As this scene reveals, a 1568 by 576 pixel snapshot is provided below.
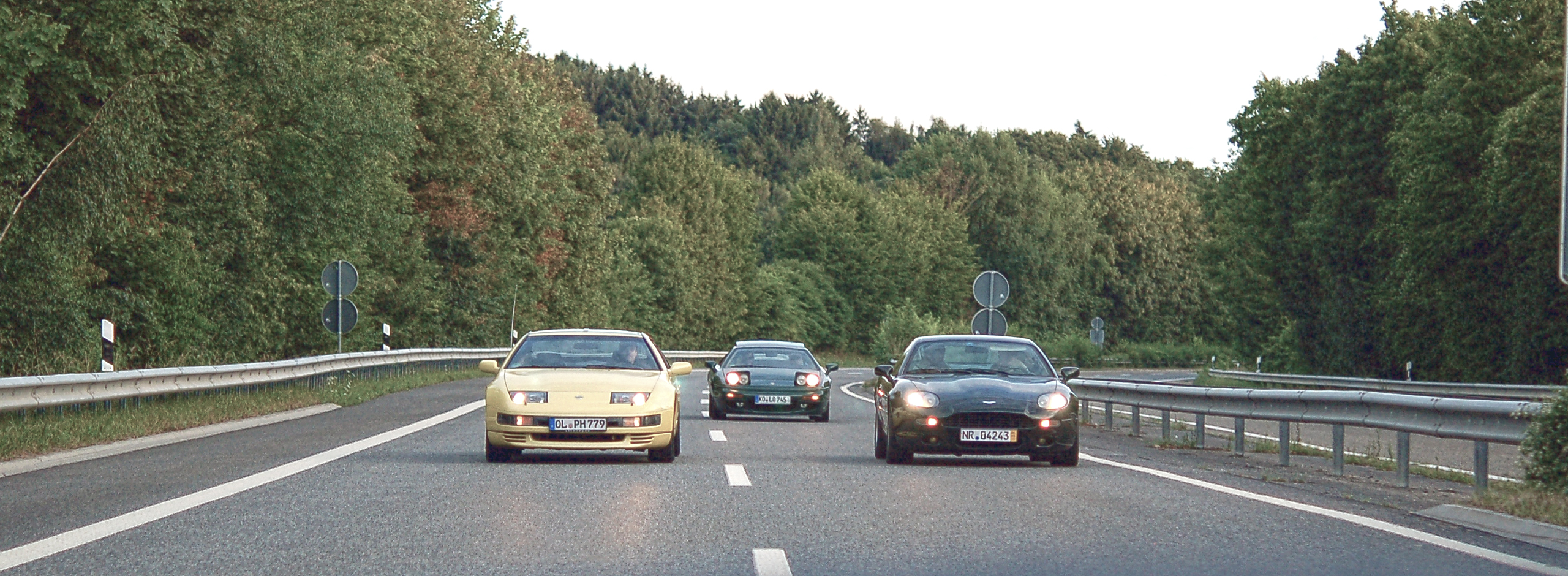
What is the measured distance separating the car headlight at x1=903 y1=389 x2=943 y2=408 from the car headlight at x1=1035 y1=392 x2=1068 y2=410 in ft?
2.93

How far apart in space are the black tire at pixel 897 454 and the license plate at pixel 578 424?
8.48ft

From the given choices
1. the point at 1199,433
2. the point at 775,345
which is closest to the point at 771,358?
the point at 775,345

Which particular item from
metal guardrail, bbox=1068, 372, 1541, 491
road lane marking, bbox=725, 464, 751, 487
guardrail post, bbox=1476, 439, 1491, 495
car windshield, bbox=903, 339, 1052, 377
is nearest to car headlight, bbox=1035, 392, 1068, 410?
car windshield, bbox=903, 339, 1052, 377

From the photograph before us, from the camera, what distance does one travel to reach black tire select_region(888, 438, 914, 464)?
1502cm

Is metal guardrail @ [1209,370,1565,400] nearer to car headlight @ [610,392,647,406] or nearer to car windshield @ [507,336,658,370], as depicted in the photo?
car windshield @ [507,336,658,370]

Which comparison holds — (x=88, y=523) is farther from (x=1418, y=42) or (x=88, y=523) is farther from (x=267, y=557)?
(x=1418, y=42)

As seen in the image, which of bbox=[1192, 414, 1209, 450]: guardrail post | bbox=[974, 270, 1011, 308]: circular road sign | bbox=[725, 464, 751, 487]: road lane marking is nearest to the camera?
bbox=[725, 464, 751, 487]: road lane marking

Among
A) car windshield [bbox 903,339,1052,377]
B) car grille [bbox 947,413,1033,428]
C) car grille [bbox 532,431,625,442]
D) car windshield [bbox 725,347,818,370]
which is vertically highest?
car windshield [bbox 903,339,1052,377]

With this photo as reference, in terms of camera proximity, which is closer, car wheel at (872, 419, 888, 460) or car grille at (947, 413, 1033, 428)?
car grille at (947, 413, 1033, 428)

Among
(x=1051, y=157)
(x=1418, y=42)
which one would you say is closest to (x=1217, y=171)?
(x=1418, y=42)

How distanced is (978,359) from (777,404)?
27.2 feet

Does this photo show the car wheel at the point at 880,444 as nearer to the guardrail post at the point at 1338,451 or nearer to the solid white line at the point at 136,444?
the guardrail post at the point at 1338,451

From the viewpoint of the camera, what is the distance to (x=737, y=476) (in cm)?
1327

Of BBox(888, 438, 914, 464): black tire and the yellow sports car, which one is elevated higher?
the yellow sports car
